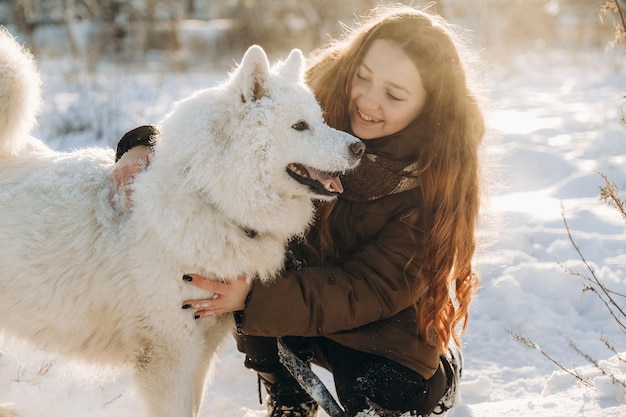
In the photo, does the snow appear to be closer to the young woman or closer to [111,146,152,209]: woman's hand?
the young woman

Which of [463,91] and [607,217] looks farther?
[607,217]

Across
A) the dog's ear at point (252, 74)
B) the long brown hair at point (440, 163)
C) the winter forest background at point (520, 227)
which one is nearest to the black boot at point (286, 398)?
the winter forest background at point (520, 227)

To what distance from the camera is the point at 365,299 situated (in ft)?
7.26

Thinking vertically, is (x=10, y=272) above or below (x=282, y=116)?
below

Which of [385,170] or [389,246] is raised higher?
[385,170]

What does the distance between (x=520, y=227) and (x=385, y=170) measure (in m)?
2.37

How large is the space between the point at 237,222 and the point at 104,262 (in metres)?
0.49

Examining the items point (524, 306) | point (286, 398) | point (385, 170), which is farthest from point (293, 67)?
point (524, 306)

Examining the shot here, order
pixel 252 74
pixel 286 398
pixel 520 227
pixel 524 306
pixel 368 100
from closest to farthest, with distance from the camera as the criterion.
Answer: pixel 252 74 < pixel 368 100 < pixel 286 398 < pixel 524 306 < pixel 520 227

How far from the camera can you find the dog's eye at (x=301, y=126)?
2.14 meters

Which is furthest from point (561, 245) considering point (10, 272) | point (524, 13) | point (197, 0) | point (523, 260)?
point (197, 0)

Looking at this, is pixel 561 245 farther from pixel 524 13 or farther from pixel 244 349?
Result: pixel 524 13

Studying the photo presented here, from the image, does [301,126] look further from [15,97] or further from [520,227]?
[520,227]

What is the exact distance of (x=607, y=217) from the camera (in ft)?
14.1
